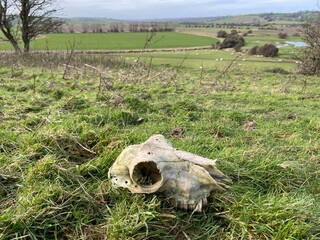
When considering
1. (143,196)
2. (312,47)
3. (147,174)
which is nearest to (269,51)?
(312,47)

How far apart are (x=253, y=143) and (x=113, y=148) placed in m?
2.25

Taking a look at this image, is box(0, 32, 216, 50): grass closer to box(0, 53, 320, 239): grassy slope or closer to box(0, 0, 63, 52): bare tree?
box(0, 0, 63, 52): bare tree

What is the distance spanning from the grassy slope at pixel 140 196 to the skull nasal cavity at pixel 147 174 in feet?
0.62

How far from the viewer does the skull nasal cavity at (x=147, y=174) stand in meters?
3.30

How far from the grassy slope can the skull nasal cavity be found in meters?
0.19

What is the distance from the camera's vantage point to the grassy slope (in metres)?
2.88

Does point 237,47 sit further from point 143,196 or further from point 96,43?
point 143,196

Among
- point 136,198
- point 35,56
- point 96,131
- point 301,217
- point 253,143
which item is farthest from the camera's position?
point 35,56

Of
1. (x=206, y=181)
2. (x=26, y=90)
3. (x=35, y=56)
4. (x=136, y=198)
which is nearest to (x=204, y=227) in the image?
(x=206, y=181)

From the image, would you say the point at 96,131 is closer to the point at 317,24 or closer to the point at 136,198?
the point at 136,198

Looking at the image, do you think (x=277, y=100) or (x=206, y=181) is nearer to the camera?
(x=206, y=181)

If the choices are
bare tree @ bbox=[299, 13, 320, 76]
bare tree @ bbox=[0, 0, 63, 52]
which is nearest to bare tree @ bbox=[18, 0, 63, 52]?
bare tree @ bbox=[0, 0, 63, 52]

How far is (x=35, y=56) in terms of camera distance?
18547mm

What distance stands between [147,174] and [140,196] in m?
0.30
